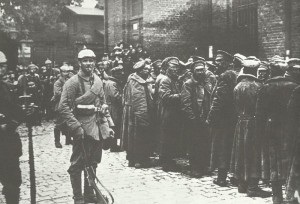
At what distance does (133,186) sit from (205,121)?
6.27 ft

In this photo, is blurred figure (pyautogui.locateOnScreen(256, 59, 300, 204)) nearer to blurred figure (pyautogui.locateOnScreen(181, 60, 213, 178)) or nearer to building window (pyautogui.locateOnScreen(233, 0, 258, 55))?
blurred figure (pyautogui.locateOnScreen(181, 60, 213, 178))

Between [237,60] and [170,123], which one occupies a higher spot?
[237,60]

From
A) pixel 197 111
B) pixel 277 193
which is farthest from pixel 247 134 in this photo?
pixel 197 111

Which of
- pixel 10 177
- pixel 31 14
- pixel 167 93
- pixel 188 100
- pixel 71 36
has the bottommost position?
pixel 10 177

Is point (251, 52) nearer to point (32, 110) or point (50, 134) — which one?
point (50, 134)

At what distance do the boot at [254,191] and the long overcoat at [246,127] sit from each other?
0.10 m

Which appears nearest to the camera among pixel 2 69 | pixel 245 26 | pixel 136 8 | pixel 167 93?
pixel 2 69

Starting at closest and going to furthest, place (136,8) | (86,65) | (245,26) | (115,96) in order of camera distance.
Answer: (86,65), (115,96), (245,26), (136,8)

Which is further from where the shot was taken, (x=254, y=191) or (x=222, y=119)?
(x=222, y=119)

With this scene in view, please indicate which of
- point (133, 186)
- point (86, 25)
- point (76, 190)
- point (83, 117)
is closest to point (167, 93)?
point (133, 186)

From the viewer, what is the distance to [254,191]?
6.83 m

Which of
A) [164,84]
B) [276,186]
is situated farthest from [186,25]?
[276,186]

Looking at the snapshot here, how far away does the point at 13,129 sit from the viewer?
5664mm

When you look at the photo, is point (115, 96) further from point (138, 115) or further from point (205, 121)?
point (205, 121)
